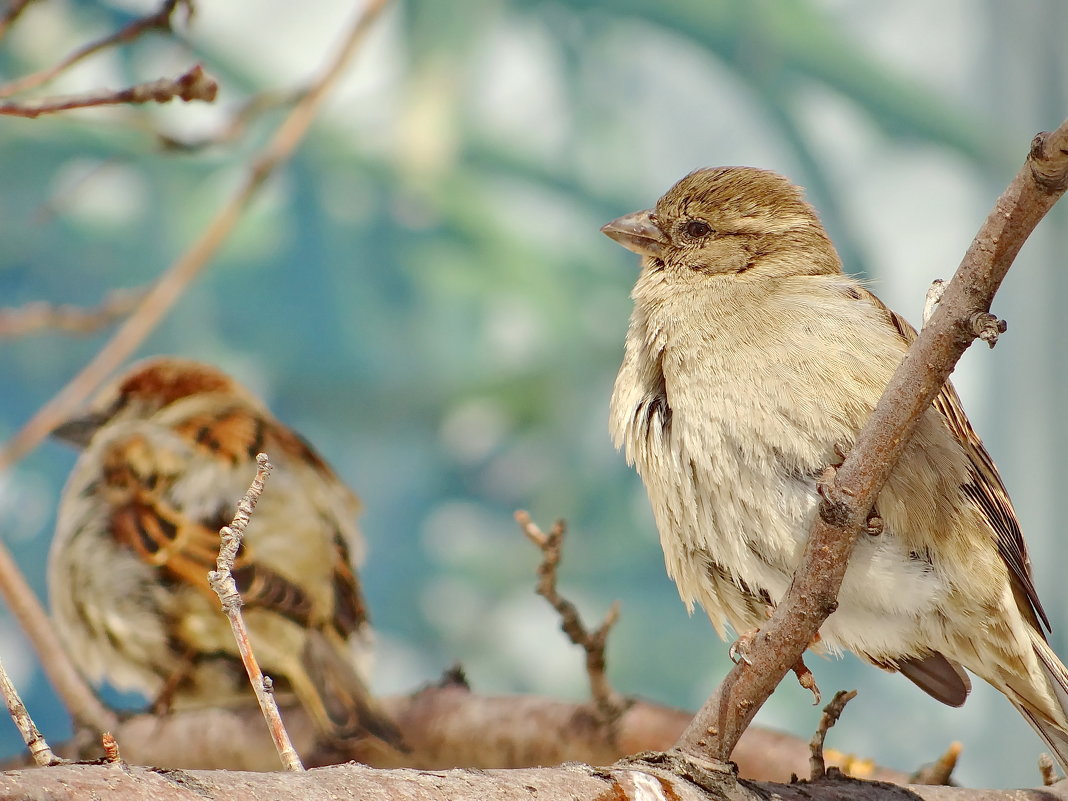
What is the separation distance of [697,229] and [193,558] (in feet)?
3.74

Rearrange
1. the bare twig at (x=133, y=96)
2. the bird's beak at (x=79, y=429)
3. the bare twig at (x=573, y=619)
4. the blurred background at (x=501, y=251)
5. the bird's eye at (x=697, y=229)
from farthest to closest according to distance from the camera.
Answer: the blurred background at (x=501, y=251), the bird's beak at (x=79, y=429), the bird's eye at (x=697, y=229), the bare twig at (x=573, y=619), the bare twig at (x=133, y=96)

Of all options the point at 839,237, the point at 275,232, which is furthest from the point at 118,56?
the point at 839,237

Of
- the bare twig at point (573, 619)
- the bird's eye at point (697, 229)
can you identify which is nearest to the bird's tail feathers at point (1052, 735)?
the bare twig at point (573, 619)

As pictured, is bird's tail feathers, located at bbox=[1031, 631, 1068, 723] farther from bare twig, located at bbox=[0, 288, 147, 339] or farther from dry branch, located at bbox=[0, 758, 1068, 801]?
bare twig, located at bbox=[0, 288, 147, 339]

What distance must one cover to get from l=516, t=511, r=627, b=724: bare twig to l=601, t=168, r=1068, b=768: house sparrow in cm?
14

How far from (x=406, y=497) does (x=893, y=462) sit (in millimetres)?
1871

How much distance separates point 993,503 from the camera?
131 cm

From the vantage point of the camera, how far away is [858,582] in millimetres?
1278

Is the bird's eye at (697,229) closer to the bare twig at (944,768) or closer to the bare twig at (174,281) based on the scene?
the bare twig at (944,768)

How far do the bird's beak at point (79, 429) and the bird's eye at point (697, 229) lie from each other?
1.35m

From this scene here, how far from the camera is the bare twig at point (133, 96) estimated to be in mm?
968

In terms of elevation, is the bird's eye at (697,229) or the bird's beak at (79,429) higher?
the bird's eye at (697,229)

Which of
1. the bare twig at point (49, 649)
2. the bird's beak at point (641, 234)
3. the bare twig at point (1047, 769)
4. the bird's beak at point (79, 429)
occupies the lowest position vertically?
the bare twig at point (49, 649)

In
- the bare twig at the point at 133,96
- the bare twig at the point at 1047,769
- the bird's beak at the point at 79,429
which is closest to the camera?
the bare twig at the point at 133,96
